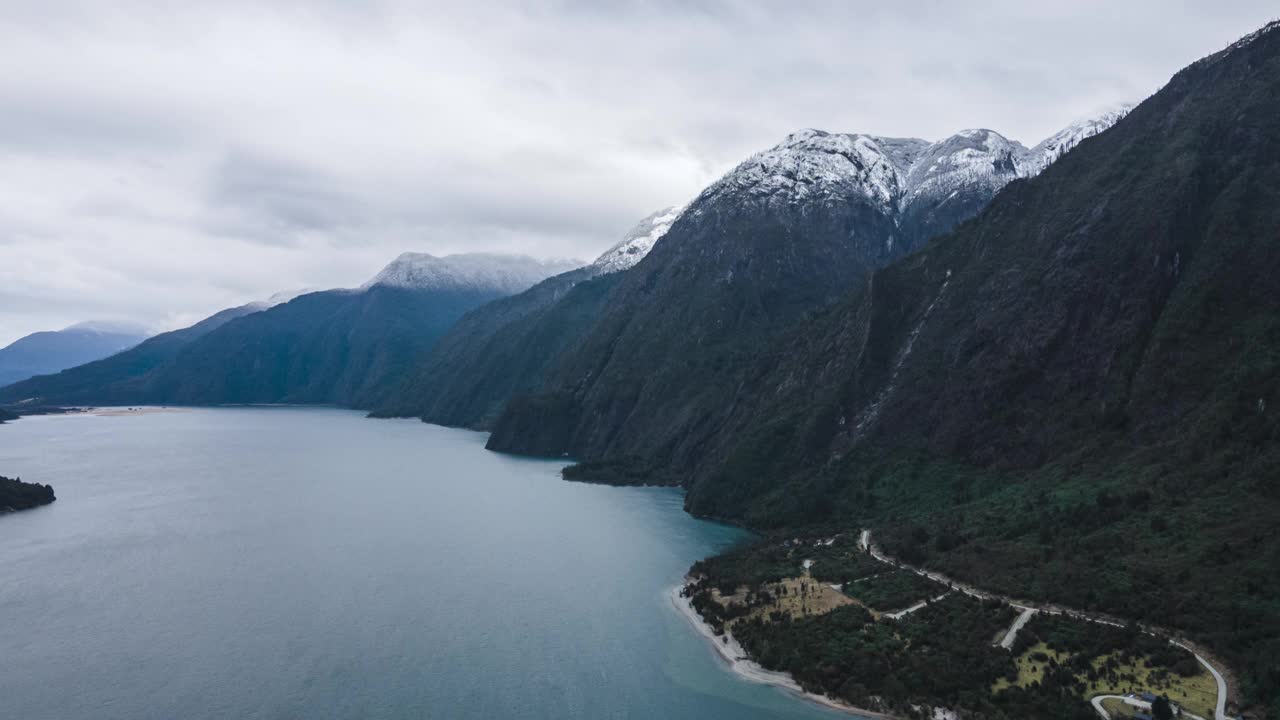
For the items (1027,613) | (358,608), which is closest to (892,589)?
(1027,613)

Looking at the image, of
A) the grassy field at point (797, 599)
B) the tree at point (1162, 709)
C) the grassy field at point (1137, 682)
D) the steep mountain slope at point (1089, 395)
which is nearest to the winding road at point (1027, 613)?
the grassy field at point (1137, 682)

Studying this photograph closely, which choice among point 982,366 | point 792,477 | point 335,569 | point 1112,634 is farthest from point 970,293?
point 335,569

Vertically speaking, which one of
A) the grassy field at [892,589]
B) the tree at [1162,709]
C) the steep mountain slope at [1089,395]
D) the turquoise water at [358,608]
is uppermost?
the steep mountain slope at [1089,395]

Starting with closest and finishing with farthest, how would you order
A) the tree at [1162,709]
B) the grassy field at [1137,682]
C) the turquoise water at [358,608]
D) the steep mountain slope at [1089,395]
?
the tree at [1162,709], the grassy field at [1137,682], the turquoise water at [358,608], the steep mountain slope at [1089,395]

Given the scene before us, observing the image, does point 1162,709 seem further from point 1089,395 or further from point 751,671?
point 1089,395

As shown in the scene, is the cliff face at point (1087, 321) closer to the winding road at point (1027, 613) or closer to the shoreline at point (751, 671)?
the winding road at point (1027, 613)

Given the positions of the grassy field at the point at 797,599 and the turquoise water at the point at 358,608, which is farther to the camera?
the grassy field at the point at 797,599

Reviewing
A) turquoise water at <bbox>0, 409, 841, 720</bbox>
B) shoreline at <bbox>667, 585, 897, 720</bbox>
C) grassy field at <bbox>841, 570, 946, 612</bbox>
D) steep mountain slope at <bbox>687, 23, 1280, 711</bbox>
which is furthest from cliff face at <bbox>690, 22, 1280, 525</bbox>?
shoreline at <bbox>667, 585, 897, 720</bbox>

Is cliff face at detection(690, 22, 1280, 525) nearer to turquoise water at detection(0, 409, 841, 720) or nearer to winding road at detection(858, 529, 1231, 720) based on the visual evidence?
winding road at detection(858, 529, 1231, 720)
